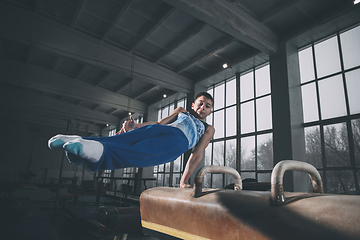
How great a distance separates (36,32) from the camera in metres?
7.07

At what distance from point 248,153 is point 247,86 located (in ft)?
8.33

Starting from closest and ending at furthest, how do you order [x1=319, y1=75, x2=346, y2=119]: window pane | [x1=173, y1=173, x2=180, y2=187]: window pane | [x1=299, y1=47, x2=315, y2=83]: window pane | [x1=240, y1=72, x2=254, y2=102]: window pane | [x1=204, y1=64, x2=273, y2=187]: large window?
[x1=319, y1=75, x2=346, y2=119]: window pane
[x1=299, y1=47, x2=315, y2=83]: window pane
[x1=204, y1=64, x2=273, y2=187]: large window
[x1=240, y1=72, x2=254, y2=102]: window pane
[x1=173, y1=173, x2=180, y2=187]: window pane

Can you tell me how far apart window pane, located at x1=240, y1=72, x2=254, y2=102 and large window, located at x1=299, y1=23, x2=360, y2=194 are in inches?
73.0

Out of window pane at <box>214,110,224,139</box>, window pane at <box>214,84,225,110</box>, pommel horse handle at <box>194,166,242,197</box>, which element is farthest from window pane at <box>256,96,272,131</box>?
pommel horse handle at <box>194,166,242,197</box>

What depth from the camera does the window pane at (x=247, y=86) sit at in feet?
27.6

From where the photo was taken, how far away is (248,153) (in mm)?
7980

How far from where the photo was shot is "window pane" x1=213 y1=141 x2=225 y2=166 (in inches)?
356

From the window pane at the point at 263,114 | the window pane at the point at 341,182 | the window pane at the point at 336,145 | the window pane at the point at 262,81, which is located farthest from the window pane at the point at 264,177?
the window pane at the point at 262,81

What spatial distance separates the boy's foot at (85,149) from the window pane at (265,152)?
689 centimetres

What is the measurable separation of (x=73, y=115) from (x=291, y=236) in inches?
604

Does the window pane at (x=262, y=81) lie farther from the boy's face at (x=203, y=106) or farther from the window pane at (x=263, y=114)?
the boy's face at (x=203, y=106)

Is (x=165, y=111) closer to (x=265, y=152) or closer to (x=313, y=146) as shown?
(x=265, y=152)

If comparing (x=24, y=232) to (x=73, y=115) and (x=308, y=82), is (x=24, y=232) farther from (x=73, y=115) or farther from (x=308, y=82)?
(x=73, y=115)

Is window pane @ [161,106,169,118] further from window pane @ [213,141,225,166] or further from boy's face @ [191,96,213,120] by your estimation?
boy's face @ [191,96,213,120]
